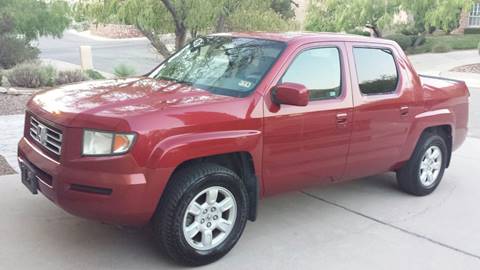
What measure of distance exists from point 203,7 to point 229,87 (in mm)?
5513

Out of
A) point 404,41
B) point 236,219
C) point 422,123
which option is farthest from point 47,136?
point 404,41

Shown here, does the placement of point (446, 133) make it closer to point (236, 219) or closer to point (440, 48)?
point (236, 219)

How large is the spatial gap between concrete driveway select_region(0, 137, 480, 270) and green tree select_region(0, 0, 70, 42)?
9.51m

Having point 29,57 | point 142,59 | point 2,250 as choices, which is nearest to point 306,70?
point 2,250

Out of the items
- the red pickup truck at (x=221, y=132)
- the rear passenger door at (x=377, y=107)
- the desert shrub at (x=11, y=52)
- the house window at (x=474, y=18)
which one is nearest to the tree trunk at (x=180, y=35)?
the red pickup truck at (x=221, y=132)

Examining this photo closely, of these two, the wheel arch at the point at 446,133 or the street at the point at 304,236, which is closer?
the street at the point at 304,236

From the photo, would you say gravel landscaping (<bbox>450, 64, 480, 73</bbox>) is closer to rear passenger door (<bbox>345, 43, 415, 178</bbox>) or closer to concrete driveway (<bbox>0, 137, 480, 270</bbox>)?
concrete driveway (<bbox>0, 137, 480, 270</bbox>)

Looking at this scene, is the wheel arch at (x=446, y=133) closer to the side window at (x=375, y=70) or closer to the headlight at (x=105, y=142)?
the side window at (x=375, y=70)

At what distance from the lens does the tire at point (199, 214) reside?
3877mm

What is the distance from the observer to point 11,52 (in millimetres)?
14891

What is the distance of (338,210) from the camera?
545cm

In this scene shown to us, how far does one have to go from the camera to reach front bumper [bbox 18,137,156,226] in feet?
12.0

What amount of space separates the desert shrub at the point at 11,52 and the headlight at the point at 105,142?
12.4m

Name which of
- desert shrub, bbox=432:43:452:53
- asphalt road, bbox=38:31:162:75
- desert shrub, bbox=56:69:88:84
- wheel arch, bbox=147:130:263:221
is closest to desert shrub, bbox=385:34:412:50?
desert shrub, bbox=432:43:452:53
